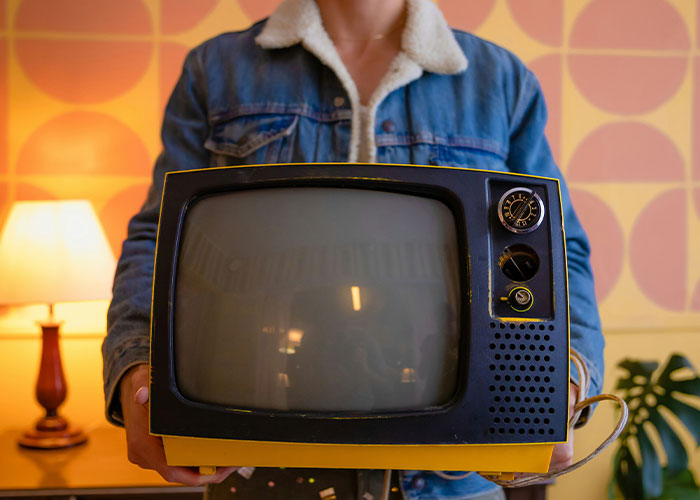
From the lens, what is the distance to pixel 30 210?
1412 mm

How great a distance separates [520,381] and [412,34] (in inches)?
18.4

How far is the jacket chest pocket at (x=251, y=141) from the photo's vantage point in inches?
30.8

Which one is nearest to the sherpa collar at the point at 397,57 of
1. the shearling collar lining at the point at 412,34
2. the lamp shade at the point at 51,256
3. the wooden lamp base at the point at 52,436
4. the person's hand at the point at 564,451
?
the shearling collar lining at the point at 412,34

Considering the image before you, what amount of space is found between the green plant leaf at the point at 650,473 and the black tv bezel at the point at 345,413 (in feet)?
3.30

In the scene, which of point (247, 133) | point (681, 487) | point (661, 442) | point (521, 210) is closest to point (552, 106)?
point (661, 442)

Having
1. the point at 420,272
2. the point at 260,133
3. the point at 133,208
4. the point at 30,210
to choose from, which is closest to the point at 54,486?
the point at 30,210

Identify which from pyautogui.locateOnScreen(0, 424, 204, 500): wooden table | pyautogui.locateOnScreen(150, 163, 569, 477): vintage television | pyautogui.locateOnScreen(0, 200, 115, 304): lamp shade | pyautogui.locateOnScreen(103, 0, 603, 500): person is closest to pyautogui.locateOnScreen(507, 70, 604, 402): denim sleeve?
pyautogui.locateOnScreen(103, 0, 603, 500): person

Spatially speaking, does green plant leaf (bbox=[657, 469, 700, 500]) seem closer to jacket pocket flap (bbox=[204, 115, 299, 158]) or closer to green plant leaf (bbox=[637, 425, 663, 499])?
green plant leaf (bbox=[637, 425, 663, 499])

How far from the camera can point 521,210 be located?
54 centimetres

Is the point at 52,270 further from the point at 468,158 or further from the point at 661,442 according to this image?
the point at 661,442

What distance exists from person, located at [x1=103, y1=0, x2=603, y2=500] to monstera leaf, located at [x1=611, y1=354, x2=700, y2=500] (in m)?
0.79

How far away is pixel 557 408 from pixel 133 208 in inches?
53.2

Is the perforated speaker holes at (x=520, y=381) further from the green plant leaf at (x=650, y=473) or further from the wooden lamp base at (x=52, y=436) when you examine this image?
the wooden lamp base at (x=52, y=436)

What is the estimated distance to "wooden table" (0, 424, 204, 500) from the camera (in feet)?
4.06
